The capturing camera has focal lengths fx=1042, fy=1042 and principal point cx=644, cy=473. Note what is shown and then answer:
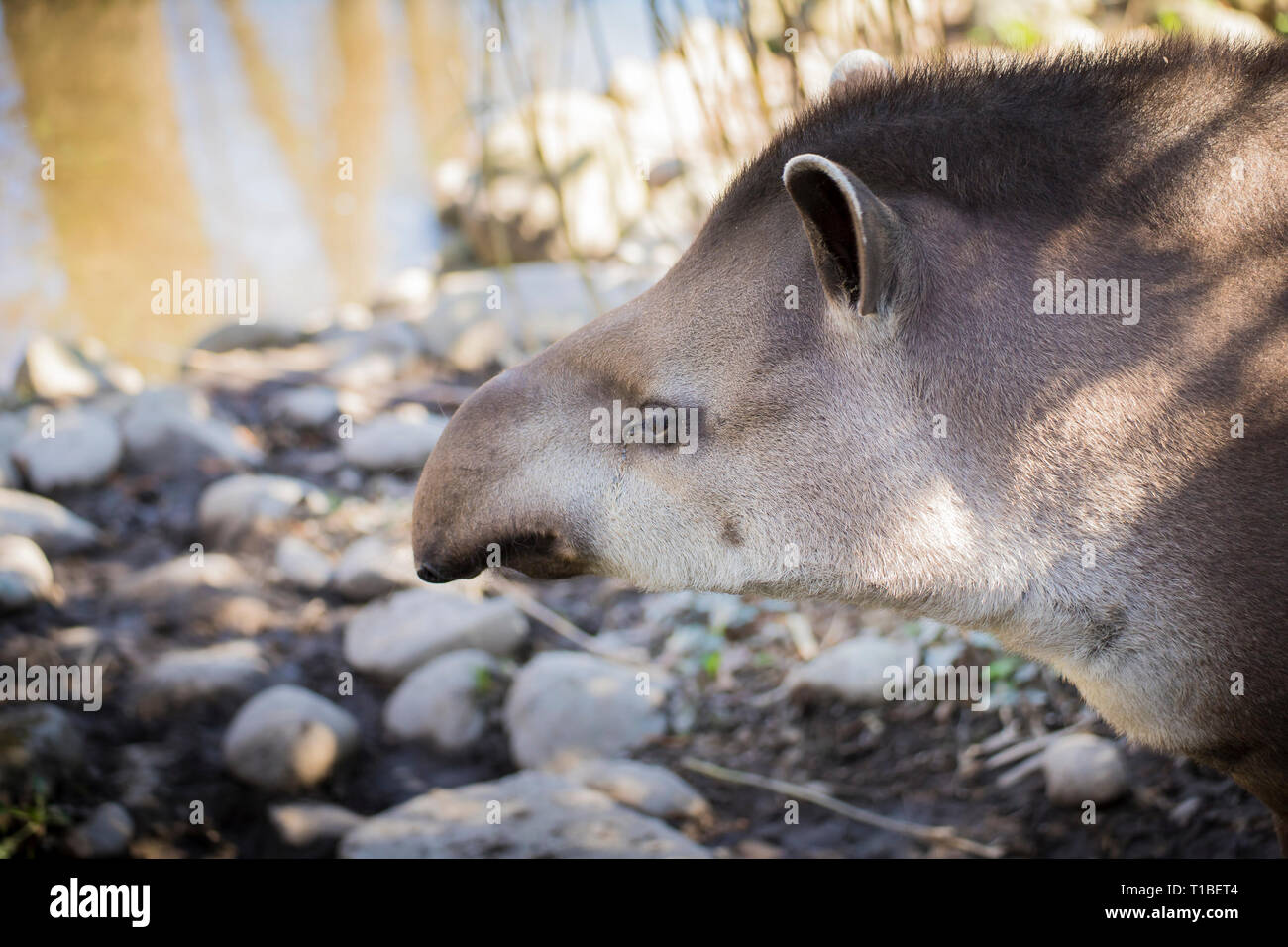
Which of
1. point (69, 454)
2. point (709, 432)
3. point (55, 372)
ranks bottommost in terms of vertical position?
point (709, 432)

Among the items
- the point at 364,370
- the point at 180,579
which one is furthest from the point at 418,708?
the point at 364,370

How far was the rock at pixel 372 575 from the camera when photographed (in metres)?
7.26

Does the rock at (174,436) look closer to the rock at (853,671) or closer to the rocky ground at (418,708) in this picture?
the rocky ground at (418,708)

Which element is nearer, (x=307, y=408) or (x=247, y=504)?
(x=247, y=504)

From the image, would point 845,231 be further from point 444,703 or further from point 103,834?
point 103,834

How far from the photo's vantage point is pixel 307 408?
9.94 metres

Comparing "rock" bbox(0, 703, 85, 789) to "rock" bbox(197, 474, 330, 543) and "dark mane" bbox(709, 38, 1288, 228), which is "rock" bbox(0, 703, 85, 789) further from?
"dark mane" bbox(709, 38, 1288, 228)

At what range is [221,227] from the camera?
1744 cm

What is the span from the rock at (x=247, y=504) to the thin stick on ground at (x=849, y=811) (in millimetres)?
4095

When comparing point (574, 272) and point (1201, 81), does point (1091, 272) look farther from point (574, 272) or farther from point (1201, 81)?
point (574, 272)

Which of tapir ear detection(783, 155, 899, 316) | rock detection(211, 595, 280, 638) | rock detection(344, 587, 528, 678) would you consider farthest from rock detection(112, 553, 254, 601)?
tapir ear detection(783, 155, 899, 316)

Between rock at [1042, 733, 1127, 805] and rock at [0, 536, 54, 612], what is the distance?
5985 mm

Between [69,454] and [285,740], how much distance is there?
4436 millimetres
